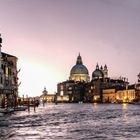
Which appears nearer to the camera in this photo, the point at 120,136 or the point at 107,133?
the point at 120,136

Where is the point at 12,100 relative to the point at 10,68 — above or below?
below

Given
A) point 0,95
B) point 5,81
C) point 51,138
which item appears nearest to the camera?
point 51,138

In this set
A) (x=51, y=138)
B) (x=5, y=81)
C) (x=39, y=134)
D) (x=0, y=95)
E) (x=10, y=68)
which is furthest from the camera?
(x=10, y=68)

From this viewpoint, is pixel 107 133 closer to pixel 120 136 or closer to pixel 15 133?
pixel 120 136

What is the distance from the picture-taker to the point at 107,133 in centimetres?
3366

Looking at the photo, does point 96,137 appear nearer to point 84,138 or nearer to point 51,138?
point 84,138

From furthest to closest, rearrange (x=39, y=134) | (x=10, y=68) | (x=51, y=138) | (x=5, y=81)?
(x=10, y=68), (x=5, y=81), (x=39, y=134), (x=51, y=138)

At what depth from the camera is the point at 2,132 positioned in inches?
1379

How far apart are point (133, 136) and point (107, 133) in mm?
2654

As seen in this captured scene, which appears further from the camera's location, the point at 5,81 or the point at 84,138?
the point at 5,81

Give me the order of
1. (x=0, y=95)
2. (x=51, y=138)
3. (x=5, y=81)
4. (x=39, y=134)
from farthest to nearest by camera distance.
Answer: (x=5, y=81), (x=0, y=95), (x=39, y=134), (x=51, y=138)

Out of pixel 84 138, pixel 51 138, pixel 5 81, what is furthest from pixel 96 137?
pixel 5 81

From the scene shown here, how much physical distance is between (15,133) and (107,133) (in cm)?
670

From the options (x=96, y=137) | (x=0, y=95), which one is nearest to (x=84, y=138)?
(x=96, y=137)
